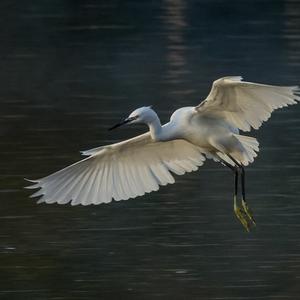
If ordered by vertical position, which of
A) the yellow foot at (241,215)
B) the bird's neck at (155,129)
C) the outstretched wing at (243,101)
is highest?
the outstretched wing at (243,101)

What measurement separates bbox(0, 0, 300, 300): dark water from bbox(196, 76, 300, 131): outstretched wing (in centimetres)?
97

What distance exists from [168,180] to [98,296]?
1.03 meters

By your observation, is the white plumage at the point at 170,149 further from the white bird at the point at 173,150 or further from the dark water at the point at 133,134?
the dark water at the point at 133,134

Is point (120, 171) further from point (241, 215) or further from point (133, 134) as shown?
point (133, 134)

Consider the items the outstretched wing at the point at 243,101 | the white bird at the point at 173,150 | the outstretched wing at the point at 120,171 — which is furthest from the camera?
the outstretched wing at the point at 120,171

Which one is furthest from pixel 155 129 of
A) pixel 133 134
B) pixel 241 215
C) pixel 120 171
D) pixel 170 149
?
pixel 133 134

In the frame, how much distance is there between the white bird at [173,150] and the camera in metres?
8.85

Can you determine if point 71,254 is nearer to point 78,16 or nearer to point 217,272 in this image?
point 217,272

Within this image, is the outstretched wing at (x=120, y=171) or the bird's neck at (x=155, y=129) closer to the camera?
the bird's neck at (x=155, y=129)

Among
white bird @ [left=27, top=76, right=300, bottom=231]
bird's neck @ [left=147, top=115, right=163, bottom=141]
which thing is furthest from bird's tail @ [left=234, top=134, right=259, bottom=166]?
bird's neck @ [left=147, top=115, right=163, bottom=141]

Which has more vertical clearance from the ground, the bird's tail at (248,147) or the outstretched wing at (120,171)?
the bird's tail at (248,147)

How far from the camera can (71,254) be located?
9406 mm

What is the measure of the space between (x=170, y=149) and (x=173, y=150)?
0.02 metres

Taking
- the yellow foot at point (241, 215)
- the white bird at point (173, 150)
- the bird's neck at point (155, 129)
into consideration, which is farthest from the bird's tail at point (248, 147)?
the bird's neck at point (155, 129)
